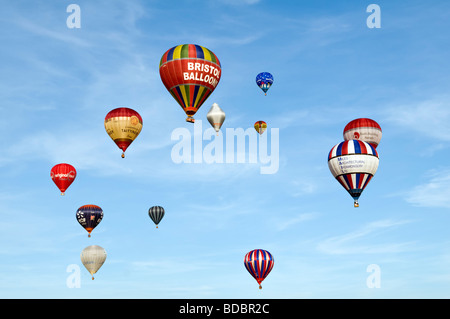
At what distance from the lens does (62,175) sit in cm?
5316

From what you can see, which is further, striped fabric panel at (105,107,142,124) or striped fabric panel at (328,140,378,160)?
striped fabric panel at (105,107,142,124)

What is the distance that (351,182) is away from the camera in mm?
41000

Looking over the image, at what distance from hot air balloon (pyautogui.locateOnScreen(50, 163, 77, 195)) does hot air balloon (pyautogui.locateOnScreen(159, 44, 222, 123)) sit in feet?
56.7

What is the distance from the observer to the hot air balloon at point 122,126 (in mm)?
45750

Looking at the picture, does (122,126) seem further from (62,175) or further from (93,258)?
(93,258)

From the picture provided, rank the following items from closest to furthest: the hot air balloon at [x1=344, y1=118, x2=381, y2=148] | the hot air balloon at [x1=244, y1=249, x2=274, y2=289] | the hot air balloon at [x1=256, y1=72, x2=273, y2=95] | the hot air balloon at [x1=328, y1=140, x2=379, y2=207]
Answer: the hot air balloon at [x1=328, y1=140, x2=379, y2=207] < the hot air balloon at [x1=344, y1=118, x2=381, y2=148] < the hot air balloon at [x1=244, y1=249, x2=274, y2=289] < the hot air balloon at [x1=256, y1=72, x2=273, y2=95]

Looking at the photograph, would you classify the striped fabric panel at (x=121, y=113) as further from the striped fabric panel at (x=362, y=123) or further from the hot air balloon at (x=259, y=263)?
the striped fabric panel at (x=362, y=123)

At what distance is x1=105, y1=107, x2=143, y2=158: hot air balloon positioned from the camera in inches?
1801

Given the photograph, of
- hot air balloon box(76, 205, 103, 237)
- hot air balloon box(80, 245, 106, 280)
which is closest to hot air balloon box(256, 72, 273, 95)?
hot air balloon box(76, 205, 103, 237)

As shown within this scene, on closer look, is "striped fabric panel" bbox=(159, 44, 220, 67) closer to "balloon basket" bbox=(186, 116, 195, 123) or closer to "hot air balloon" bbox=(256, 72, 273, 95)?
"balloon basket" bbox=(186, 116, 195, 123)

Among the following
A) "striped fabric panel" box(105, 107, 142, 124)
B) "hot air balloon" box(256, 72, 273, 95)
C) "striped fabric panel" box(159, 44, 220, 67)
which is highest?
"hot air balloon" box(256, 72, 273, 95)

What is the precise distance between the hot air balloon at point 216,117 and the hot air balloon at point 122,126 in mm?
6320
